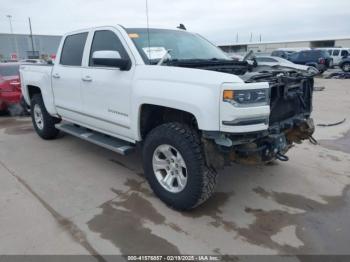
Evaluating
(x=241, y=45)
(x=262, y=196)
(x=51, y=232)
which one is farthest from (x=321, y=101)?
(x=241, y=45)

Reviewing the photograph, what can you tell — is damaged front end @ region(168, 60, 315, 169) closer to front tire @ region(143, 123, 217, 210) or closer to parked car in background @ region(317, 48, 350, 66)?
front tire @ region(143, 123, 217, 210)

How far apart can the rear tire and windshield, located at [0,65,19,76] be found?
11.4 feet

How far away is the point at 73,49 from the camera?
481cm

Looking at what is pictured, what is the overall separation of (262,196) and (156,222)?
1.39 metres

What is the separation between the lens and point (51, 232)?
2.95m

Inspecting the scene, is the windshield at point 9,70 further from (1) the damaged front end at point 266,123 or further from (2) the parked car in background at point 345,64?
(2) the parked car in background at point 345,64

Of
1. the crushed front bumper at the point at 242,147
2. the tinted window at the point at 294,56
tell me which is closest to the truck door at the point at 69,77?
the crushed front bumper at the point at 242,147

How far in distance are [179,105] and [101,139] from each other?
1786mm

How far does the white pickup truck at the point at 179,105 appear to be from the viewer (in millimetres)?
2764

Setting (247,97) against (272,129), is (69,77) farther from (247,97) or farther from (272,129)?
(272,129)

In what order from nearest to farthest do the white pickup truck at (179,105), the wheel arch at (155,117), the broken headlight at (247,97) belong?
the broken headlight at (247,97) → the white pickup truck at (179,105) → the wheel arch at (155,117)

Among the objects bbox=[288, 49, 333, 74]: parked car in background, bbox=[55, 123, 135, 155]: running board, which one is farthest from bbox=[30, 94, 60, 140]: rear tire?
bbox=[288, 49, 333, 74]: parked car in background

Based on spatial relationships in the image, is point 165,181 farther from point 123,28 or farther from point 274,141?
point 123,28

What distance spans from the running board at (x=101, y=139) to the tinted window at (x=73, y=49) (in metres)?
1.06
